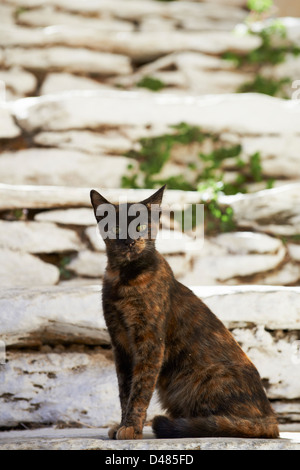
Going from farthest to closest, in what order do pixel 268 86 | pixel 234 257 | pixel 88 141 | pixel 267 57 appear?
1. pixel 267 57
2. pixel 268 86
3. pixel 88 141
4. pixel 234 257

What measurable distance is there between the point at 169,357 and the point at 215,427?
1.63 ft

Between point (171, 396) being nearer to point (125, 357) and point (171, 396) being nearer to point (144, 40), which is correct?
point (125, 357)

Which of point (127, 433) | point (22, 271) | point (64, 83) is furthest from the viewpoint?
point (64, 83)

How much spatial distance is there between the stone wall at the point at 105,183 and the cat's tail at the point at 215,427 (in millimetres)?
1196

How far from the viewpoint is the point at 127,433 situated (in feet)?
10.3

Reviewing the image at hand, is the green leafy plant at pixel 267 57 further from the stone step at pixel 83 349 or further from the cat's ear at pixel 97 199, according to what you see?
the cat's ear at pixel 97 199

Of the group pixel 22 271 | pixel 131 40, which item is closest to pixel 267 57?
pixel 131 40

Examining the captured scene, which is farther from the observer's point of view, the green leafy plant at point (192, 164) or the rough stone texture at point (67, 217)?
the green leafy plant at point (192, 164)

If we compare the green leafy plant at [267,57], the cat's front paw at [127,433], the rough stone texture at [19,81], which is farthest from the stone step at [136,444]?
the green leafy plant at [267,57]

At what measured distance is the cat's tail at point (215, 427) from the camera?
324 centimetres

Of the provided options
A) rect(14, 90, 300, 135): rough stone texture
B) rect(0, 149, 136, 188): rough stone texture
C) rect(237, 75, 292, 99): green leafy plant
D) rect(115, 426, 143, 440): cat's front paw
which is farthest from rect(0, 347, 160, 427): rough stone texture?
rect(237, 75, 292, 99): green leafy plant

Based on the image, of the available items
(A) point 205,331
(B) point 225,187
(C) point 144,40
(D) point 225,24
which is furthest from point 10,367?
(D) point 225,24

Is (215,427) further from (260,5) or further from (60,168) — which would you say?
(260,5)

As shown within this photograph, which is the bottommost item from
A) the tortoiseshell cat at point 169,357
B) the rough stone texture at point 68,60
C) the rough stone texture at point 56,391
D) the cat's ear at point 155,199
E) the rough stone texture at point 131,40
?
the rough stone texture at point 56,391
